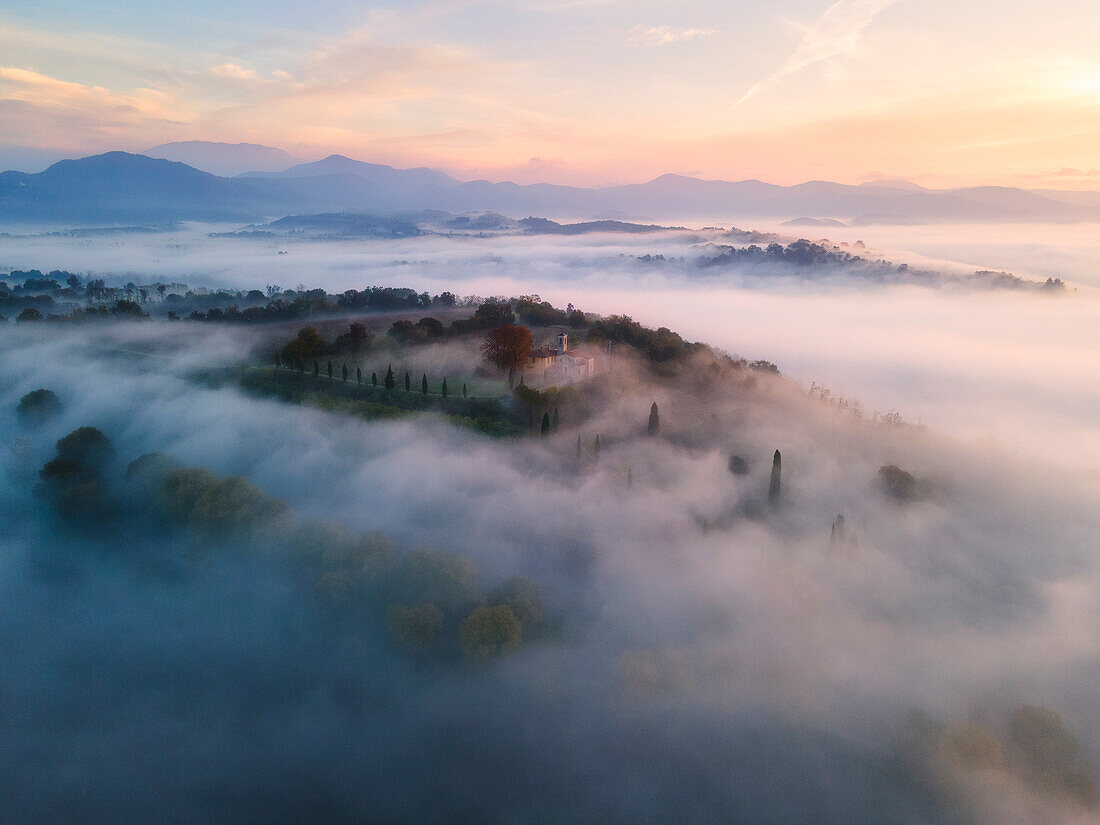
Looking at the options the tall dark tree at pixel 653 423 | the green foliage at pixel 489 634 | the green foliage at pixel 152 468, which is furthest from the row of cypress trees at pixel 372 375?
the green foliage at pixel 489 634

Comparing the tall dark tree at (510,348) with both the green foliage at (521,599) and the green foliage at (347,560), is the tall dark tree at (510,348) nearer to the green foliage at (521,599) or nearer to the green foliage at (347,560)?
the green foliage at (347,560)

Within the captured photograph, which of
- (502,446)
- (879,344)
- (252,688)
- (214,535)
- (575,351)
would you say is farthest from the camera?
(879,344)

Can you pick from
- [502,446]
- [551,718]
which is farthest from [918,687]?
[502,446]

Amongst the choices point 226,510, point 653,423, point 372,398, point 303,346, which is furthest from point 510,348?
point 226,510

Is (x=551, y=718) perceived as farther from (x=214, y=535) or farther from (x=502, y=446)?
(x=214, y=535)

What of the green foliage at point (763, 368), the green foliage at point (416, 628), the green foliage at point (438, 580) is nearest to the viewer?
the green foliage at point (416, 628)

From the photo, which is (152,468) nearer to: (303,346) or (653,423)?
(303,346)

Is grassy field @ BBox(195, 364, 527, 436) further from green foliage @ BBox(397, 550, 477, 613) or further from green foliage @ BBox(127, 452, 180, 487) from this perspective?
green foliage @ BBox(397, 550, 477, 613)

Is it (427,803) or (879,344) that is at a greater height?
(879,344)

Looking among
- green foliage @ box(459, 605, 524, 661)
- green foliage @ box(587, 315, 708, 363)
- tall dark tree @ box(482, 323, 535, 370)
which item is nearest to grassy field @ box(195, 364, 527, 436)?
tall dark tree @ box(482, 323, 535, 370)
